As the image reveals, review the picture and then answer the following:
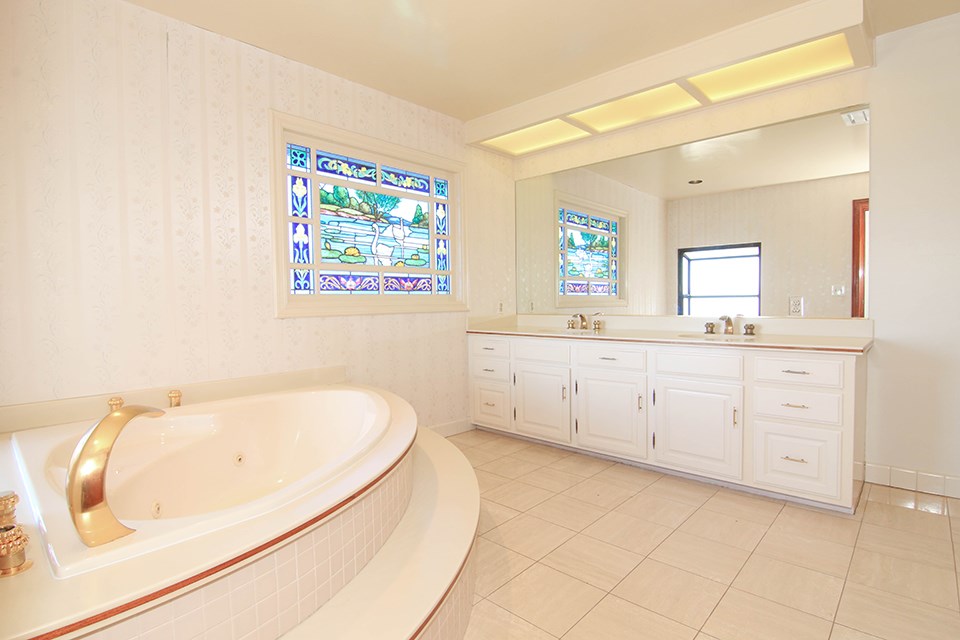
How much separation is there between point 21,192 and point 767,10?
3.47m

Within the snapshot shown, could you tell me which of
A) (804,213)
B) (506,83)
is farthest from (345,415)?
(804,213)

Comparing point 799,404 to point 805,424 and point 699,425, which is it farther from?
point 699,425

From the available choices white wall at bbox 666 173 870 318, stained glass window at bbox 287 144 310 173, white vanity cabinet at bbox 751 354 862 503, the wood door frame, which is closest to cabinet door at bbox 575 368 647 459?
white vanity cabinet at bbox 751 354 862 503

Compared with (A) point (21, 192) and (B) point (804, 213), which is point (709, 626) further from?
(A) point (21, 192)

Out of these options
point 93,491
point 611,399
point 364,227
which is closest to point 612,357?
point 611,399

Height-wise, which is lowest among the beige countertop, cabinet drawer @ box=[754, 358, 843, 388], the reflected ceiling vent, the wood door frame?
cabinet drawer @ box=[754, 358, 843, 388]

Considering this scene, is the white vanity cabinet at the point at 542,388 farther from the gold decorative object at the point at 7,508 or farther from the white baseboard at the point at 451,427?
the gold decorative object at the point at 7,508

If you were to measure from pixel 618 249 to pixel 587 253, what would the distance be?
11.7 inches

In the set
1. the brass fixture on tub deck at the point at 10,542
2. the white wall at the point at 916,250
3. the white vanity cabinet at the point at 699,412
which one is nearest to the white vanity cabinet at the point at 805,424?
the white vanity cabinet at the point at 699,412

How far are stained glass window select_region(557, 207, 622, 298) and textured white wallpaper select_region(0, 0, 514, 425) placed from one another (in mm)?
1871

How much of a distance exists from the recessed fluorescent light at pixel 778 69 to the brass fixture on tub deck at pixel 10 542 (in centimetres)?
341

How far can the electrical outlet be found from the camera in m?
2.84

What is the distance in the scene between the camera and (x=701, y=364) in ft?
8.75

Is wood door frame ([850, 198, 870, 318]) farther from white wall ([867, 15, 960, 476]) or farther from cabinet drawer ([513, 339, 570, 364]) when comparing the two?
cabinet drawer ([513, 339, 570, 364])
